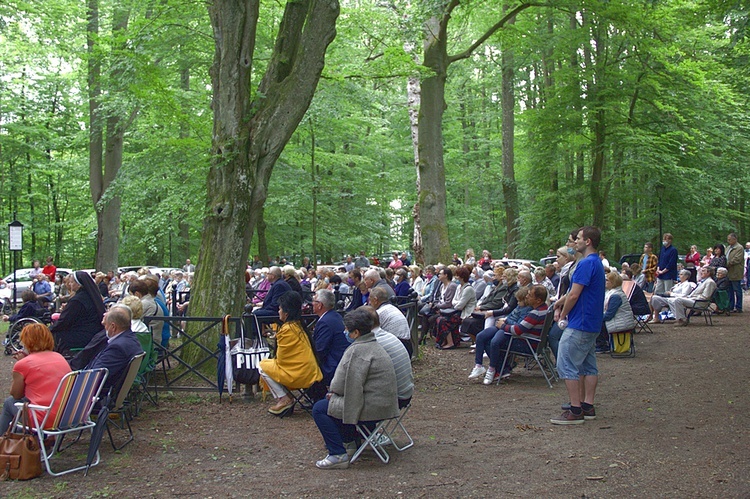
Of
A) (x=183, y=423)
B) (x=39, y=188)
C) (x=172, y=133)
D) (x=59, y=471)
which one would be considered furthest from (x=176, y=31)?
(x=39, y=188)

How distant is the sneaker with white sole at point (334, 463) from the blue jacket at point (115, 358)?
2.02 metres

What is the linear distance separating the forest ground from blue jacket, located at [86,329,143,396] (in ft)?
2.20

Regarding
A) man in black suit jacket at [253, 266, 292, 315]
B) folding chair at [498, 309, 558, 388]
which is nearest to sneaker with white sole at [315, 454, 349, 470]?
folding chair at [498, 309, 558, 388]

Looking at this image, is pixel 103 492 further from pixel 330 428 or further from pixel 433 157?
pixel 433 157

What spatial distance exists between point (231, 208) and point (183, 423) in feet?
10.2

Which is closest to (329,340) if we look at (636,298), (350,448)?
(350,448)

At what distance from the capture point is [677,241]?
25.3 metres

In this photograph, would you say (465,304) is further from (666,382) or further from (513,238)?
(513,238)

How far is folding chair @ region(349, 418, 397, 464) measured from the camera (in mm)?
5543

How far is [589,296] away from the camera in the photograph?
6.70 meters

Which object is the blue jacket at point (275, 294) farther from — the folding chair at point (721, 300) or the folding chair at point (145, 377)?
the folding chair at point (721, 300)

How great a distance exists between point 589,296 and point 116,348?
14.4 ft

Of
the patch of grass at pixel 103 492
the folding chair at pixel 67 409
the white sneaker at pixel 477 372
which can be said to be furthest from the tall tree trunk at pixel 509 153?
the patch of grass at pixel 103 492

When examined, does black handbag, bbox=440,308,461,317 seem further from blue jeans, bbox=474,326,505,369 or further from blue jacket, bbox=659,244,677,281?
blue jacket, bbox=659,244,677,281
